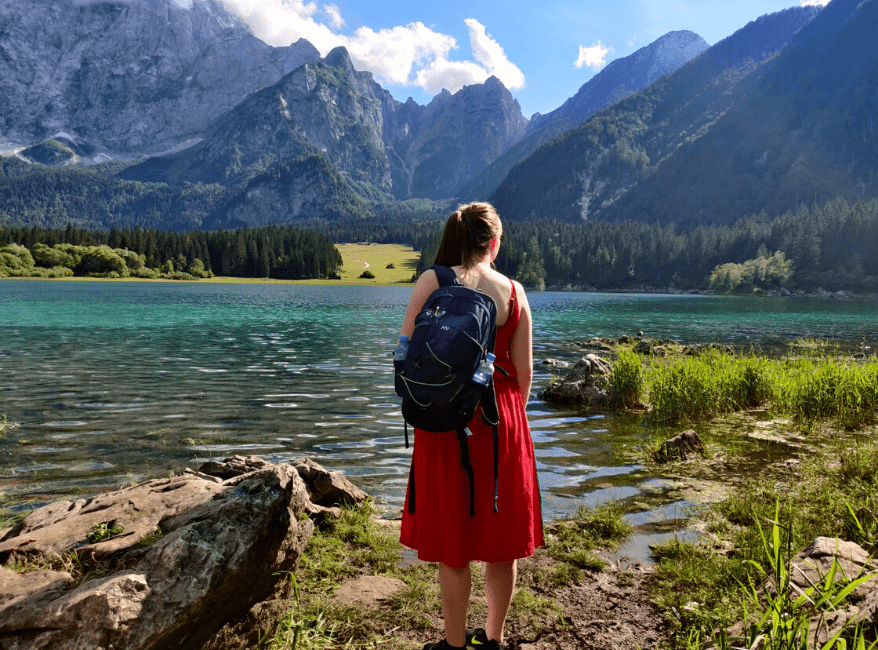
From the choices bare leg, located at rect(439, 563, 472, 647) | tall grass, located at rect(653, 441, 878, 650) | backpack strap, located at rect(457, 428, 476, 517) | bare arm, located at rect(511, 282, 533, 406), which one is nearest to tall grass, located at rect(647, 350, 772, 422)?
tall grass, located at rect(653, 441, 878, 650)

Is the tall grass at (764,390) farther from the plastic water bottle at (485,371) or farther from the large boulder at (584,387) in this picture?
the plastic water bottle at (485,371)

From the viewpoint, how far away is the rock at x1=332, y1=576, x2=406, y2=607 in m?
5.32

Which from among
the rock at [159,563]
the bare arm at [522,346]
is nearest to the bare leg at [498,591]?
the bare arm at [522,346]

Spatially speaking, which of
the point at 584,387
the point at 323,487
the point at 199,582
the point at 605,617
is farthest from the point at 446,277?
the point at 584,387

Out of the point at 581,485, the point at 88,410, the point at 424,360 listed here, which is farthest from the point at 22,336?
the point at 424,360

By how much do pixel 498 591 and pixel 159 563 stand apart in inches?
98.3

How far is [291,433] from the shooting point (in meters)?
14.1

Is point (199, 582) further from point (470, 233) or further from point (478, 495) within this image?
point (470, 233)

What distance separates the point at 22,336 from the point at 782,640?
41.7 metres

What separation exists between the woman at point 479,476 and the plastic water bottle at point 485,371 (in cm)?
38

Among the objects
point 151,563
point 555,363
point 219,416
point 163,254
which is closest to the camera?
point 151,563

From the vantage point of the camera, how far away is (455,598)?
13.6 ft

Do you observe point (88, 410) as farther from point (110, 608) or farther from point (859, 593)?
point (859, 593)

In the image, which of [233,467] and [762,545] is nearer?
[762,545]
